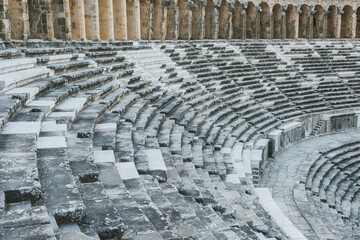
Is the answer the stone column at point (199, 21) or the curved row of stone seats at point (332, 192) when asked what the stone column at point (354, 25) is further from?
the curved row of stone seats at point (332, 192)

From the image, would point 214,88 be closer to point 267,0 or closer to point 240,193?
point 240,193

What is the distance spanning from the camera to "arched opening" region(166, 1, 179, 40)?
22.2m

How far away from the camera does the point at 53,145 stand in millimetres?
4656

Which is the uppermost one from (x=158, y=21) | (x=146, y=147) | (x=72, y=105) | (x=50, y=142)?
(x=158, y=21)

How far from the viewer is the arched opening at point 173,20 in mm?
22234

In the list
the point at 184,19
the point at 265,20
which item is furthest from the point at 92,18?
the point at 265,20

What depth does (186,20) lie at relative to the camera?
23406 mm

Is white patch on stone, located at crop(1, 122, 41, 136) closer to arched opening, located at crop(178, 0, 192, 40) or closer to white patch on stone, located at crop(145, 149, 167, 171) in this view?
white patch on stone, located at crop(145, 149, 167, 171)

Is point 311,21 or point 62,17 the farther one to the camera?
point 311,21

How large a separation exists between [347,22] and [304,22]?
3575mm

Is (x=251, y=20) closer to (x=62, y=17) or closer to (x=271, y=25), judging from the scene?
(x=271, y=25)

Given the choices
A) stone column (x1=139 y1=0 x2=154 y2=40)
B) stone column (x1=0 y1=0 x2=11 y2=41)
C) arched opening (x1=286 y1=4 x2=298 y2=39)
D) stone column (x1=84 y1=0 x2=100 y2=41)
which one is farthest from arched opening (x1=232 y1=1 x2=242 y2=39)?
stone column (x1=0 y1=0 x2=11 y2=41)

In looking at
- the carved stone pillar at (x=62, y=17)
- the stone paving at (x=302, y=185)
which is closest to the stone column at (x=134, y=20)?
the carved stone pillar at (x=62, y=17)

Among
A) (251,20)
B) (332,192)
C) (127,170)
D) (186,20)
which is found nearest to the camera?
(127,170)
